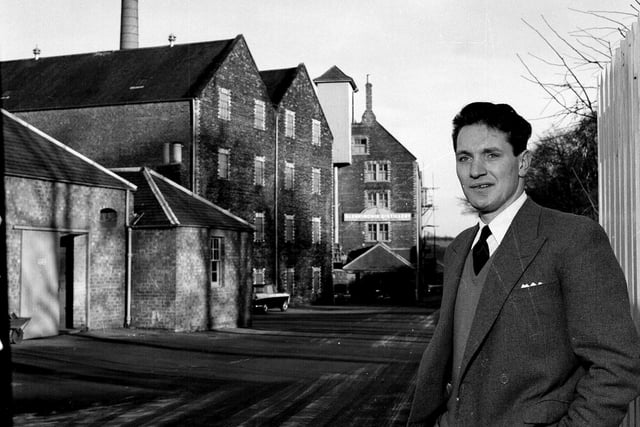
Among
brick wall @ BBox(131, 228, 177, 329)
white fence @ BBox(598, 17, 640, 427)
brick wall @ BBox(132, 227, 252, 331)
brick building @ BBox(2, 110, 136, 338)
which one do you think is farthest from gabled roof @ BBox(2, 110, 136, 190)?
white fence @ BBox(598, 17, 640, 427)

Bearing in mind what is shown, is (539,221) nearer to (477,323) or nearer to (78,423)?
(477,323)

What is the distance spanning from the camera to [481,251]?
3203 mm

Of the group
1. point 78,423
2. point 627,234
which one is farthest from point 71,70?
point 627,234

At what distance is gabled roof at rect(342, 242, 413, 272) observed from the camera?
5123 centimetres

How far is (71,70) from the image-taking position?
39219 millimetres

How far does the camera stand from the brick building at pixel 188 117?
34.3 m

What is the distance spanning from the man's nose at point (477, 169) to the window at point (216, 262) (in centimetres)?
2342

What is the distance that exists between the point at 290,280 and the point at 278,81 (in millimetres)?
11044

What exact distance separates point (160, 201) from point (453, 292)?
22615 millimetres

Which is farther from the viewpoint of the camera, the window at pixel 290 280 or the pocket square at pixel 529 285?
the window at pixel 290 280

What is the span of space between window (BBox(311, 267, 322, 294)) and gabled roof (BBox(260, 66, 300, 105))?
10146mm

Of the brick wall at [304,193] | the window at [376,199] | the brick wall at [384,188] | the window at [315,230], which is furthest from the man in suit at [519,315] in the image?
the window at [376,199]

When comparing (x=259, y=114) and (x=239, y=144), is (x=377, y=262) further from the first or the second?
(x=239, y=144)

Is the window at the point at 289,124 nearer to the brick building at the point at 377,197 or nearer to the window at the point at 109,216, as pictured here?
the brick building at the point at 377,197
